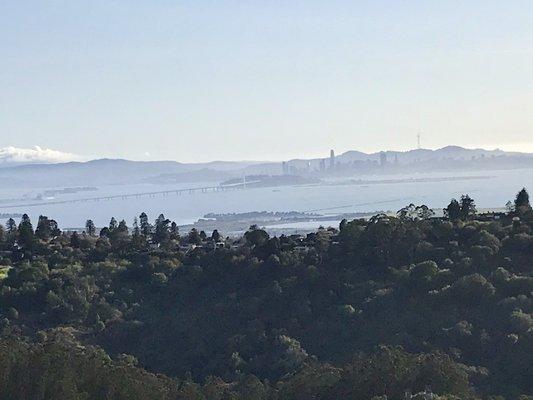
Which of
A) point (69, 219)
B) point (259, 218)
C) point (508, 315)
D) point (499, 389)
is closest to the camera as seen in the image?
point (499, 389)

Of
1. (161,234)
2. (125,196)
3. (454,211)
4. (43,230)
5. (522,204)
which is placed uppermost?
(522,204)

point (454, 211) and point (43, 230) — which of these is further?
point (43, 230)

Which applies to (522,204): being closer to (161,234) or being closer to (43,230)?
(161,234)

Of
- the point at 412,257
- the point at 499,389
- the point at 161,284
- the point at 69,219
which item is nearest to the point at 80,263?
the point at 161,284

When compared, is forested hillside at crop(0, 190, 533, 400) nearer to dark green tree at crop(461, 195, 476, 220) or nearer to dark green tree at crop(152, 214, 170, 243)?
dark green tree at crop(461, 195, 476, 220)

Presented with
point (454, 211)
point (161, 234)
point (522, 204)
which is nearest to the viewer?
point (454, 211)

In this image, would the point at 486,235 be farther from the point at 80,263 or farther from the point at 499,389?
the point at 80,263

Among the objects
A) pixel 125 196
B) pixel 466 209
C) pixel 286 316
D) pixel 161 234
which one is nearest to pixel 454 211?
pixel 466 209

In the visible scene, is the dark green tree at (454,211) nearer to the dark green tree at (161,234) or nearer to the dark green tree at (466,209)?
the dark green tree at (466,209)
